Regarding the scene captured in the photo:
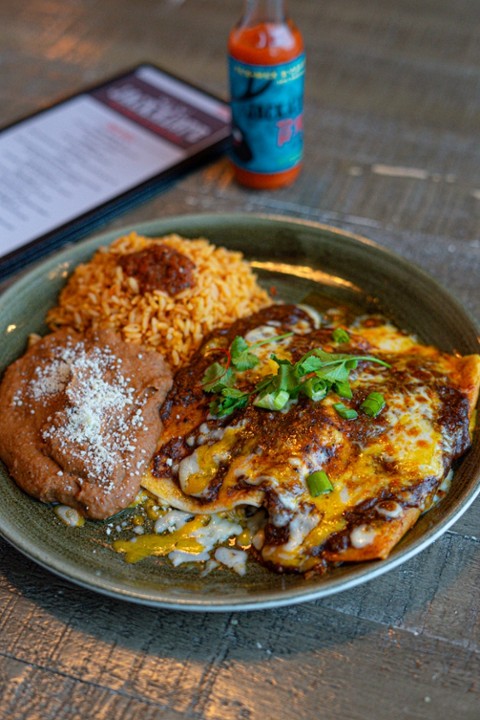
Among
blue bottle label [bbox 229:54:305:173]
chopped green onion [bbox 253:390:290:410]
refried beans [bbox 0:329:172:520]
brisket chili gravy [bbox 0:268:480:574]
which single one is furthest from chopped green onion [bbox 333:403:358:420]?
blue bottle label [bbox 229:54:305:173]

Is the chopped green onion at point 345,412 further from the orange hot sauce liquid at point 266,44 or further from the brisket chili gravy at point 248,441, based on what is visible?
the orange hot sauce liquid at point 266,44

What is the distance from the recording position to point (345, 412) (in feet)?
5.56

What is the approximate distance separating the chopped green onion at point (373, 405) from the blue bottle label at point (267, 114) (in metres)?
1.18

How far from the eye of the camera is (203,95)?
3076 mm

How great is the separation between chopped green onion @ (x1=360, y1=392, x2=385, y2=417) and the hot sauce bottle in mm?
1184

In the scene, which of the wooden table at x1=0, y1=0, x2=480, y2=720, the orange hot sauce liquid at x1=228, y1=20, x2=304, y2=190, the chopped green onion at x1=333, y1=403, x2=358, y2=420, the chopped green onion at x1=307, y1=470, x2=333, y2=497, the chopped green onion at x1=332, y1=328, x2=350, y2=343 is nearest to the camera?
the wooden table at x1=0, y1=0, x2=480, y2=720

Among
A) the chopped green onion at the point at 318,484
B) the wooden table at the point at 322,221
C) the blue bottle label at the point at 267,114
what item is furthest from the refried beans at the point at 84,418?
the blue bottle label at the point at 267,114

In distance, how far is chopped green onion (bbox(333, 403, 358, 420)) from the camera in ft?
5.56

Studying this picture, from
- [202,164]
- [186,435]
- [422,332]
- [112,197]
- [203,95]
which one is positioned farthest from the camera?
[203,95]

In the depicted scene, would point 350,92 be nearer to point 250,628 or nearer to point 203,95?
point 203,95

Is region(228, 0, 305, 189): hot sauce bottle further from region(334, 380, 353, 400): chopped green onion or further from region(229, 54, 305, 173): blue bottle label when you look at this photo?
region(334, 380, 353, 400): chopped green onion

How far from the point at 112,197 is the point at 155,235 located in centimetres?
41

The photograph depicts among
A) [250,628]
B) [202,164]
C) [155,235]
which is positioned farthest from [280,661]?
[202,164]

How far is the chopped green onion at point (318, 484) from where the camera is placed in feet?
5.19
